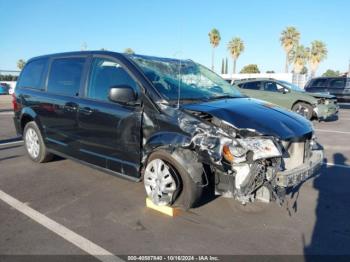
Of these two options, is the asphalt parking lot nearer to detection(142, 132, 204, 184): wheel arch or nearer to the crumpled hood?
detection(142, 132, 204, 184): wheel arch

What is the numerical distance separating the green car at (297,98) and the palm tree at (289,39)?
4106cm

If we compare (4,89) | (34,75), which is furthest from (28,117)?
(4,89)

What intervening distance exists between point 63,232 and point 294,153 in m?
2.74

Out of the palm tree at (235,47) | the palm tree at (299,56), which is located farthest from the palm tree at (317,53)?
the palm tree at (235,47)

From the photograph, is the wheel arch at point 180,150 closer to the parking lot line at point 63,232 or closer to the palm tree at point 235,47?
the parking lot line at point 63,232

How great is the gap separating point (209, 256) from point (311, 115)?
37.1 ft

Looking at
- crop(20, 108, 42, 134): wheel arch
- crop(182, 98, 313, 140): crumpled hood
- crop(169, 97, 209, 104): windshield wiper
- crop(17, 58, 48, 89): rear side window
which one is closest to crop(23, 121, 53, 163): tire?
crop(20, 108, 42, 134): wheel arch

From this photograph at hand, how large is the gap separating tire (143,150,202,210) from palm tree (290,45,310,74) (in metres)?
54.4

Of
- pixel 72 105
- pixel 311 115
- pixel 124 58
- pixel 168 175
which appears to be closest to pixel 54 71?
pixel 72 105

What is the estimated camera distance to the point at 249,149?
11.1 ft

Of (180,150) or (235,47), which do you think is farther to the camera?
(235,47)

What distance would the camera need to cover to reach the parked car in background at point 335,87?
685 inches

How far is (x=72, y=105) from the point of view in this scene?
495cm

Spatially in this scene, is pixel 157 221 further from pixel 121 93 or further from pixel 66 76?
pixel 66 76
